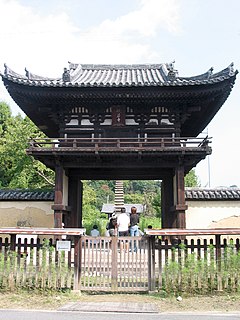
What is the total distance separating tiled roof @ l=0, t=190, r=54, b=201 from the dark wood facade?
0.81 meters

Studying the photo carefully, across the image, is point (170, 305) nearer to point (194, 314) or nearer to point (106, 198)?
point (194, 314)

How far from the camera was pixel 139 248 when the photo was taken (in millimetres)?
8602

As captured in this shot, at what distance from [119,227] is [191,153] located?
12.2 feet

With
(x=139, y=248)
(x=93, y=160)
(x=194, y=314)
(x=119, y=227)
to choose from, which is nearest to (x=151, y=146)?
(x=93, y=160)

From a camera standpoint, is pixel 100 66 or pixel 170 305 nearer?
pixel 170 305

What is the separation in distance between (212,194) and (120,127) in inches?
183

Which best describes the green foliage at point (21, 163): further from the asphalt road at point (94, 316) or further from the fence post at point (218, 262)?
the asphalt road at point (94, 316)

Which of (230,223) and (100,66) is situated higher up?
(100,66)

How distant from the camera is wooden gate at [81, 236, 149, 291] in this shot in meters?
8.37

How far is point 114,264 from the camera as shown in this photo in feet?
27.4

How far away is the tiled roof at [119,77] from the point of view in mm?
13148

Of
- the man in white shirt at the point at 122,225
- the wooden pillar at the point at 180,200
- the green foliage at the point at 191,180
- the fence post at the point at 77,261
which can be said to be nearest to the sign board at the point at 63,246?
the fence post at the point at 77,261

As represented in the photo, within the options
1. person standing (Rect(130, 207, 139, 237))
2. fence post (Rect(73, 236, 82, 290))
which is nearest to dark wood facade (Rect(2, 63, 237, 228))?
person standing (Rect(130, 207, 139, 237))

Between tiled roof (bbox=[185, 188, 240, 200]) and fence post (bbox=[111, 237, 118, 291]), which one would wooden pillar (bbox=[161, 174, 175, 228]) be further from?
fence post (bbox=[111, 237, 118, 291])
